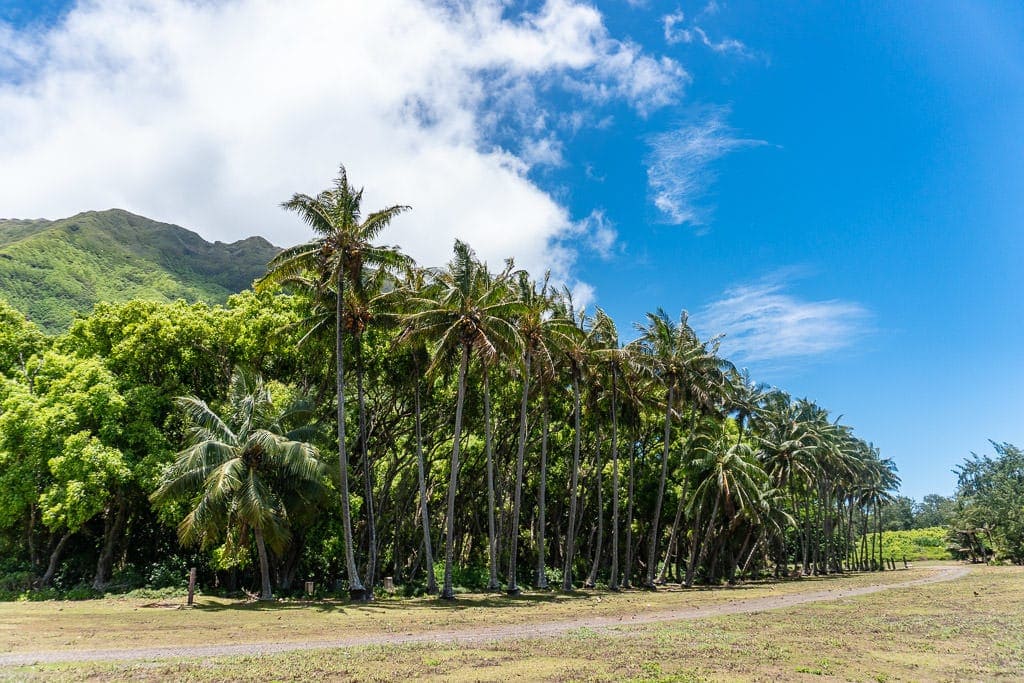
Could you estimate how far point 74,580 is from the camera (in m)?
27.2

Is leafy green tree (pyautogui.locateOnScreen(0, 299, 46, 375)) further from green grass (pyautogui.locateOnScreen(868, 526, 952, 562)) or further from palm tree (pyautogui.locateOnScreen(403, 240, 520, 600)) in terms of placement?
green grass (pyautogui.locateOnScreen(868, 526, 952, 562))

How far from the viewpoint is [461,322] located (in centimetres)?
2677

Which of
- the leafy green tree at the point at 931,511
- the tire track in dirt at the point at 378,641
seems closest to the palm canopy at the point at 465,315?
the tire track in dirt at the point at 378,641

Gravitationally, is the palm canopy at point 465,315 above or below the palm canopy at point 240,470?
above

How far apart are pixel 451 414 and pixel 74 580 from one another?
62.7 feet

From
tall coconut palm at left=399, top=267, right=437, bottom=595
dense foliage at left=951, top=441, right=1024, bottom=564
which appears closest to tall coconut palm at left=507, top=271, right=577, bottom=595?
tall coconut palm at left=399, top=267, right=437, bottom=595

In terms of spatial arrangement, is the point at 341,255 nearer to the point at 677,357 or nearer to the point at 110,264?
the point at 677,357

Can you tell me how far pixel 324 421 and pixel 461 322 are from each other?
33.6ft

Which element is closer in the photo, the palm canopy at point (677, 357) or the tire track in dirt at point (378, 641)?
the tire track in dirt at point (378, 641)

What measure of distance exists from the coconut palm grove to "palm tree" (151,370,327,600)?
93mm

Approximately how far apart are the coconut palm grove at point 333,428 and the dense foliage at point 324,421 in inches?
4.5

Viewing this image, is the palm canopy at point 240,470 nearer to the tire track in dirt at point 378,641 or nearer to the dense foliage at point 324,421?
the dense foliage at point 324,421

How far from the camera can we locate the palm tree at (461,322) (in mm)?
26703

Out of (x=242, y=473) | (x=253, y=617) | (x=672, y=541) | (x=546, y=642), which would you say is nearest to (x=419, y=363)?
(x=242, y=473)
